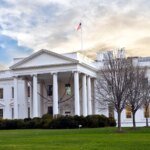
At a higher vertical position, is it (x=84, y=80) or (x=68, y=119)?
(x=84, y=80)

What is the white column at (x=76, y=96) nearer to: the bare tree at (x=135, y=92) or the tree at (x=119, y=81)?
the bare tree at (x=135, y=92)

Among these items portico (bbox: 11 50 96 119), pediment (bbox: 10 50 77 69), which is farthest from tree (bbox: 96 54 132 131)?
pediment (bbox: 10 50 77 69)

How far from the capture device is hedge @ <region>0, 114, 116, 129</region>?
Answer: 182 ft

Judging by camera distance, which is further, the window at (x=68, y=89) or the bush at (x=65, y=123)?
the window at (x=68, y=89)

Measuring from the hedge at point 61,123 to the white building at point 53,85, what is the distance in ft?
25.2

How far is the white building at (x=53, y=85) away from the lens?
6762 cm

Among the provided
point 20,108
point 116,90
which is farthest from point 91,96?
point 116,90

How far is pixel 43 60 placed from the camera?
6944 centimetres

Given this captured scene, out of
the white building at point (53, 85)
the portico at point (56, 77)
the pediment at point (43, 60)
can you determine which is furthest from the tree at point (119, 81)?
the pediment at point (43, 60)

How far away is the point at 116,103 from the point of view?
43.6m

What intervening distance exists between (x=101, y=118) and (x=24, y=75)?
1798cm

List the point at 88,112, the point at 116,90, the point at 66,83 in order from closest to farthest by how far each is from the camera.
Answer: the point at 116,90
the point at 88,112
the point at 66,83

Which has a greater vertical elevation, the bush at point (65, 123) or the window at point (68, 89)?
the window at point (68, 89)

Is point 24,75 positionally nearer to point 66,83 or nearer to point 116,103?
point 66,83
